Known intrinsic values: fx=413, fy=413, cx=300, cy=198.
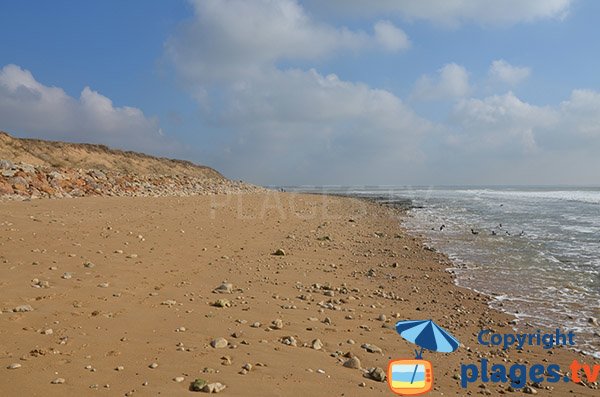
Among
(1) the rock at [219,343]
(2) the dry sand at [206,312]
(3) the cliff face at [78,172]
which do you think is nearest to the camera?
(2) the dry sand at [206,312]

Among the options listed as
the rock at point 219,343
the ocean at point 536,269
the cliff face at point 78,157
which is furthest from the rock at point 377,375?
the cliff face at point 78,157

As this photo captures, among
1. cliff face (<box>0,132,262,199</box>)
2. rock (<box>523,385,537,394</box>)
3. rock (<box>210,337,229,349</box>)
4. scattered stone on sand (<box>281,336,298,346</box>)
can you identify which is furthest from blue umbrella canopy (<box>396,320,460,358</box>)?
cliff face (<box>0,132,262,199</box>)

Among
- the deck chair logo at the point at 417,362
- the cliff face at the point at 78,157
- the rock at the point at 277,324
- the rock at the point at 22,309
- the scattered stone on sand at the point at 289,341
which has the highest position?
the cliff face at the point at 78,157

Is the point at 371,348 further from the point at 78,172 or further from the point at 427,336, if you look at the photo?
the point at 78,172

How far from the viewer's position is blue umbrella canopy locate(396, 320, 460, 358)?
17.3 feet

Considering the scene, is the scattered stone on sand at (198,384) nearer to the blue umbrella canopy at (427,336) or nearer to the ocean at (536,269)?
the blue umbrella canopy at (427,336)

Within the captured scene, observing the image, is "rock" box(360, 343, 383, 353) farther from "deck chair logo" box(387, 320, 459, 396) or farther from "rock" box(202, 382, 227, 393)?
"rock" box(202, 382, 227, 393)

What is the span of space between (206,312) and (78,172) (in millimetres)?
24446

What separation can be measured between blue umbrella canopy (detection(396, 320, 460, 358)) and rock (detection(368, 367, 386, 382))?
3.46 feet

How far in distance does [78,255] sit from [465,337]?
7.29 meters

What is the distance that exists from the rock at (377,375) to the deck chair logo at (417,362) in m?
0.09

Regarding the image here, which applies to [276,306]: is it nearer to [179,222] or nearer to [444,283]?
[444,283]

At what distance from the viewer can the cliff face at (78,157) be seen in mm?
33562

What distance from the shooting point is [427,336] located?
221 inches
